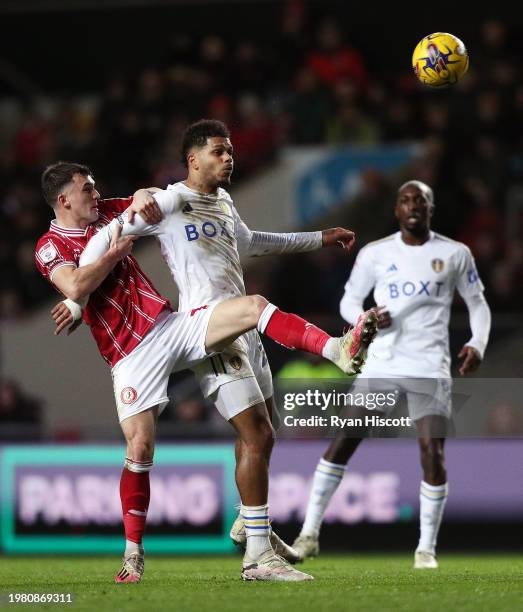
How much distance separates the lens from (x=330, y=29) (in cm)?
1409

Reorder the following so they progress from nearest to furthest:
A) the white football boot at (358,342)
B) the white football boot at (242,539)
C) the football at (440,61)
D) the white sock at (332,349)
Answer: the white football boot at (358,342) < the white sock at (332,349) < the white football boot at (242,539) < the football at (440,61)

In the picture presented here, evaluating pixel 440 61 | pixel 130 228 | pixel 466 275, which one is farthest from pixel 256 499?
pixel 440 61

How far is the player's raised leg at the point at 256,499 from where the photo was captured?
613cm

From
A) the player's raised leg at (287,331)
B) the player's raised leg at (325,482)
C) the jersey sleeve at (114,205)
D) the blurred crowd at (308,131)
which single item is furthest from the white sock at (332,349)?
the blurred crowd at (308,131)

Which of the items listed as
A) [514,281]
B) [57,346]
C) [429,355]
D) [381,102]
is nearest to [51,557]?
[57,346]

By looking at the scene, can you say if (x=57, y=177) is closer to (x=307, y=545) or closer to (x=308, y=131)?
(x=307, y=545)

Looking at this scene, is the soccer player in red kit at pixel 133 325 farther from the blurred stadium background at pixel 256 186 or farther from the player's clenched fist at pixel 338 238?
the blurred stadium background at pixel 256 186

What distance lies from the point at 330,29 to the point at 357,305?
6.75m

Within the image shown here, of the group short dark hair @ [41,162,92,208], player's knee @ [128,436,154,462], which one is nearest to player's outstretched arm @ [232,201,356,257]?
short dark hair @ [41,162,92,208]

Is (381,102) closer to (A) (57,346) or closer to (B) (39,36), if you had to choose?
(A) (57,346)

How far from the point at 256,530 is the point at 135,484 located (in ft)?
2.18

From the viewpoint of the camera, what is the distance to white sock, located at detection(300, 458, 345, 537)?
26.0 ft

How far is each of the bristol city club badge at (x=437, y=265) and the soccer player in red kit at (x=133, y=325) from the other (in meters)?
2.02

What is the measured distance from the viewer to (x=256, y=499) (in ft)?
20.3
